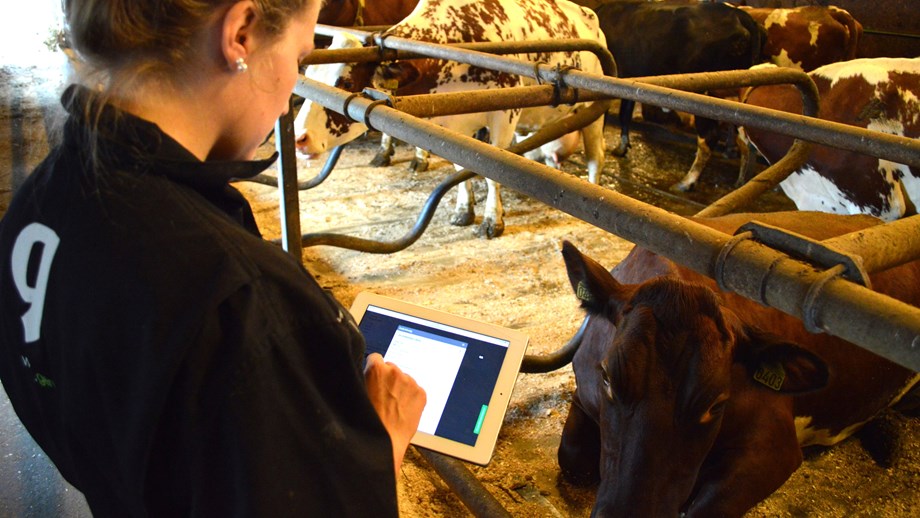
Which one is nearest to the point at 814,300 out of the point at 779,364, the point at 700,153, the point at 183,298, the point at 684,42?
the point at 183,298

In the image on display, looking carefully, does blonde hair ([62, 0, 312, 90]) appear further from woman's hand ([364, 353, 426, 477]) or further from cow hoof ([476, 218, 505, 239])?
cow hoof ([476, 218, 505, 239])

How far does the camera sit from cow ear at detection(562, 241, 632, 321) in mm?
1674

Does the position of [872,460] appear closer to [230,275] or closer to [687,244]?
[687,244]

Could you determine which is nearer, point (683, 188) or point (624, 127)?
point (683, 188)

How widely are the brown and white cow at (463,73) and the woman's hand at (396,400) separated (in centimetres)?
265

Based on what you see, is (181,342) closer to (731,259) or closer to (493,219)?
(731,259)

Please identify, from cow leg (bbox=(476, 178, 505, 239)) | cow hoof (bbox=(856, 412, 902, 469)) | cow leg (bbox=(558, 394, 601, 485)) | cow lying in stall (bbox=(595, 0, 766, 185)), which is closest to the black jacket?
cow leg (bbox=(558, 394, 601, 485))

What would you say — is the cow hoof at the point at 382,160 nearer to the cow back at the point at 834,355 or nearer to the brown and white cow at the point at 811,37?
the brown and white cow at the point at 811,37

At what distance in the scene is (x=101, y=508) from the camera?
2.56 feet

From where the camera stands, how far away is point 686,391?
1.47 meters

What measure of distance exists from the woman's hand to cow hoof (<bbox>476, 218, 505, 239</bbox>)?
3.39 m

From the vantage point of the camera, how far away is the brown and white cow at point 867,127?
3.27 meters

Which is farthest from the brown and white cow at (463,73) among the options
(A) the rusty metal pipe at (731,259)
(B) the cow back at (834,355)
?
(A) the rusty metal pipe at (731,259)

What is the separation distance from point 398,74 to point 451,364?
2.39 m
